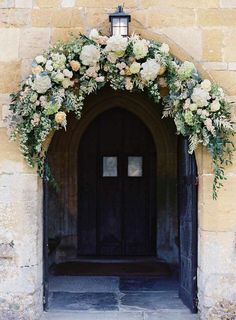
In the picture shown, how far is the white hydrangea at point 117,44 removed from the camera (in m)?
4.27

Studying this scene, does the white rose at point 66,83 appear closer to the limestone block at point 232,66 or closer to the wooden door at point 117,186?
the limestone block at point 232,66

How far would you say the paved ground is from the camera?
15.9 feet

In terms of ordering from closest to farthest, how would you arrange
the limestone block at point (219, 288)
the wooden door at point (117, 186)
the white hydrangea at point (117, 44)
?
1. the white hydrangea at point (117, 44)
2. the limestone block at point (219, 288)
3. the wooden door at point (117, 186)

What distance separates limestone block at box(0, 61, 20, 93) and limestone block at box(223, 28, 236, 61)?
5.87 ft

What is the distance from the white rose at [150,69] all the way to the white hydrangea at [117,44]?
8.5 inches

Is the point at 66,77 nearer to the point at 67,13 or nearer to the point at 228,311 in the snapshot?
the point at 67,13

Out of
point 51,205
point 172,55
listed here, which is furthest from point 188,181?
point 51,205

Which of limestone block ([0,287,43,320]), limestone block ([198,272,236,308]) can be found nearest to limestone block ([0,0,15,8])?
limestone block ([0,287,43,320])

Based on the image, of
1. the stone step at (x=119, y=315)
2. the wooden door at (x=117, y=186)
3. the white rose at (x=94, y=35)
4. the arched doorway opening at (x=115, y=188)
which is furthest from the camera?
the wooden door at (x=117, y=186)

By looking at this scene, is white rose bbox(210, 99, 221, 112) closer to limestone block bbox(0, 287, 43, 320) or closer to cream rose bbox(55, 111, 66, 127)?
cream rose bbox(55, 111, 66, 127)

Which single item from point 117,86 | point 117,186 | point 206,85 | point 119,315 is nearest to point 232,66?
point 206,85

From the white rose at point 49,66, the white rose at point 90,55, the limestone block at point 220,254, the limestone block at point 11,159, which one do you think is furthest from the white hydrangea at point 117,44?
the limestone block at point 220,254

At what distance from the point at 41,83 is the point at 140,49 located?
2.75 ft

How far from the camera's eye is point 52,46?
459 cm
